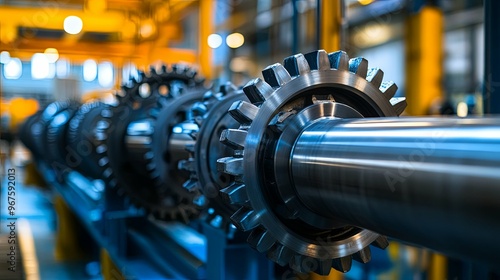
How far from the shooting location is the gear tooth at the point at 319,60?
91 centimetres

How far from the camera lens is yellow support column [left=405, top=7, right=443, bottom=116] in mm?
4098

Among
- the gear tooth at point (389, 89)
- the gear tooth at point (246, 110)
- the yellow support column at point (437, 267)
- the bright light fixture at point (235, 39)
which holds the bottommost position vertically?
the yellow support column at point (437, 267)

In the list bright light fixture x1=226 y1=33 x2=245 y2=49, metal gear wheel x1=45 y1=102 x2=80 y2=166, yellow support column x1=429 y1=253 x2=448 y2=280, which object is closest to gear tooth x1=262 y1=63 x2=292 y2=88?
yellow support column x1=429 y1=253 x2=448 y2=280

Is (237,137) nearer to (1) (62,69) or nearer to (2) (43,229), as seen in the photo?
(2) (43,229)

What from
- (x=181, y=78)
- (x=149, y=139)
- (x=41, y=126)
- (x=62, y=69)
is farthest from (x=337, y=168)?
(x=62, y=69)

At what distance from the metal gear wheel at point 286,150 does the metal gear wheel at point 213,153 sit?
29cm

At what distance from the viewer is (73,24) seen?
4.08m

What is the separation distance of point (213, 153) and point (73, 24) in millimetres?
3213

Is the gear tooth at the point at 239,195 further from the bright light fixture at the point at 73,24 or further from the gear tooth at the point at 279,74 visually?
the bright light fixture at the point at 73,24

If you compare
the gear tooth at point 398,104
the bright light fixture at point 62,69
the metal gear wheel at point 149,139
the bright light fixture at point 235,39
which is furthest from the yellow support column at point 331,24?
the bright light fixture at point 235,39

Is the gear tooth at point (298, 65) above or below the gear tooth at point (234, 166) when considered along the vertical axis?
above

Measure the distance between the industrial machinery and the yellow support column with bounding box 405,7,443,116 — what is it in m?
2.94

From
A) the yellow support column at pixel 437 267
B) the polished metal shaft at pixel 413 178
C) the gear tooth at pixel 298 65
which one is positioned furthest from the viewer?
the yellow support column at pixel 437 267

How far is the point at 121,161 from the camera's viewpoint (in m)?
2.02
